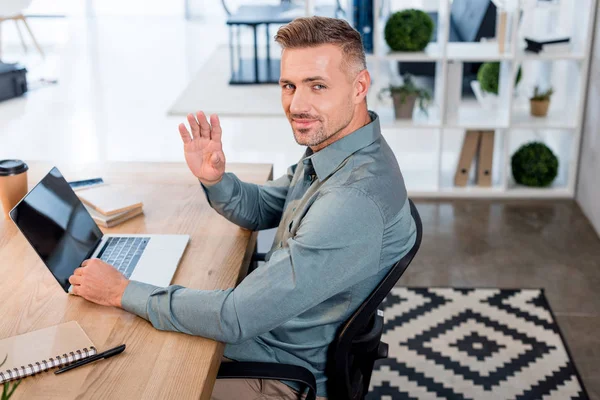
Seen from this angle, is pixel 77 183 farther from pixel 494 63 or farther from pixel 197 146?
pixel 494 63

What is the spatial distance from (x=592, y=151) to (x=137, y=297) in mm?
3084

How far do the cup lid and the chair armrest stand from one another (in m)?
0.89

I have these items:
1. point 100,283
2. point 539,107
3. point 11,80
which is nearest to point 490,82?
point 539,107

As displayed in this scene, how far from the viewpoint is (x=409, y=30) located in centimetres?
424

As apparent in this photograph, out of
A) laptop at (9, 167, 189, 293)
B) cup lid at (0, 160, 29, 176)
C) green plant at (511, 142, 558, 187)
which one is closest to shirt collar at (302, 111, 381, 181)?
laptop at (9, 167, 189, 293)

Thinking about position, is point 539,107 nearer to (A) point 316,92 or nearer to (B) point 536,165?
(B) point 536,165

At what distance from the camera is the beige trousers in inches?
75.9

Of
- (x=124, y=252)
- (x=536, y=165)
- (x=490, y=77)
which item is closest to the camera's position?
(x=124, y=252)

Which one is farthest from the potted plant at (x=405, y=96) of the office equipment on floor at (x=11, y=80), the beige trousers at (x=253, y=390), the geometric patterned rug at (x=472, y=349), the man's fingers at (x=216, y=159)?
the office equipment on floor at (x=11, y=80)

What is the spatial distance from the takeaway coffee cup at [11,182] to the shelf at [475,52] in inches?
101

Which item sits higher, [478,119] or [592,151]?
[478,119]

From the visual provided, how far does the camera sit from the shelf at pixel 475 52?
4.23m

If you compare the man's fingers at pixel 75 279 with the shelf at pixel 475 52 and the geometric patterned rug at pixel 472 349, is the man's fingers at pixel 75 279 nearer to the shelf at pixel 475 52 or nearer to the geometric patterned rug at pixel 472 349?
the geometric patterned rug at pixel 472 349

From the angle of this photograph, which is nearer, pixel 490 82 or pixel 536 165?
pixel 536 165
